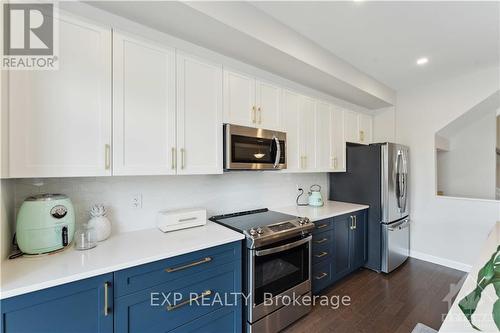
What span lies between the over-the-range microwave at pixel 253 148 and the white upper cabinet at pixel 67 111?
2.96 feet

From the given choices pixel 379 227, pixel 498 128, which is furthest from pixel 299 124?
pixel 498 128

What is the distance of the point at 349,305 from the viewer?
2303 mm

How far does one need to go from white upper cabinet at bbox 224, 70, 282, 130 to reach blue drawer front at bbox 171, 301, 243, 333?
1521 millimetres

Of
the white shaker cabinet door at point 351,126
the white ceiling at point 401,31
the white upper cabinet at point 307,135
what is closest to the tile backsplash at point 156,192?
the white upper cabinet at point 307,135

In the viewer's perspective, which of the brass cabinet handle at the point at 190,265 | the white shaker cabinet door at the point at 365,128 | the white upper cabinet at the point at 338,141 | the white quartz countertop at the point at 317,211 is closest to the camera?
the brass cabinet handle at the point at 190,265

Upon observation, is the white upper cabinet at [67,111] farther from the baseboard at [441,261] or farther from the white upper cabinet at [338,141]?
the baseboard at [441,261]

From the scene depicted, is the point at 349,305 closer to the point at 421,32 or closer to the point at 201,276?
the point at 201,276

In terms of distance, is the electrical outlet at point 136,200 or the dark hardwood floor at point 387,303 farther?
the dark hardwood floor at point 387,303

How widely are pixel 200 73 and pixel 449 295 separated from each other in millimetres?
3422

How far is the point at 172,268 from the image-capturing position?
1417mm

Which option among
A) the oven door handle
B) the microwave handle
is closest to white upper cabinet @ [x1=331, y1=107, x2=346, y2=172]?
the microwave handle

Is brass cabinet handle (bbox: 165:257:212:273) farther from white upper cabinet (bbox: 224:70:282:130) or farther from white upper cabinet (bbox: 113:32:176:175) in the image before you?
white upper cabinet (bbox: 224:70:282:130)

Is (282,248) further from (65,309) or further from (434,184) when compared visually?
(434,184)

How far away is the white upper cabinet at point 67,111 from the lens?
120cm
